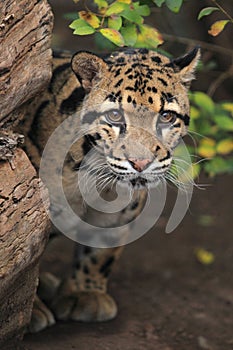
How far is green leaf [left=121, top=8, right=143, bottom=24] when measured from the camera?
468 centimetres

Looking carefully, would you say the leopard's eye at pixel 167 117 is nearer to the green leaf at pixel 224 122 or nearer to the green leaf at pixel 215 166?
the green leaf at pixel 224 122

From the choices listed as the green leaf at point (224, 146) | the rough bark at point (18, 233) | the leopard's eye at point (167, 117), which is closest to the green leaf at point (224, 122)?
the green leaf at point (224, 146)

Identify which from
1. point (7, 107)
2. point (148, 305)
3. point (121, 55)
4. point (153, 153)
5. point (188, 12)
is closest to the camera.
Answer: point (7, 107)

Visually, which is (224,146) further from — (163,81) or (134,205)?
(163,81)

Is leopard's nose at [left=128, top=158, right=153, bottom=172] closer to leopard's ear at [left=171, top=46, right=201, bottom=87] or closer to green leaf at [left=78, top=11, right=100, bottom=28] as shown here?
leopard's ear at [left=171, top=46, right=201, bottom=87]

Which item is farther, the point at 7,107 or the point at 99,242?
the point at 99,242

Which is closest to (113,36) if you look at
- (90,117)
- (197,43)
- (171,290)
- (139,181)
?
(90,117)

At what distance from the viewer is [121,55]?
483 centimetres

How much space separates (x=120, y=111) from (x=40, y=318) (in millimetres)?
1567

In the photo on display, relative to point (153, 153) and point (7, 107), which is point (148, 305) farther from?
point (7, 107)

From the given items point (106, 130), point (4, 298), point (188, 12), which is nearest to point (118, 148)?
point (106, 130)

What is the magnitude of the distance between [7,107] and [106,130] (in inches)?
31.6

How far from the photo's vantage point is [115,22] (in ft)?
15.2

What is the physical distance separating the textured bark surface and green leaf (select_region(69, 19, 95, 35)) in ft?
0.81
